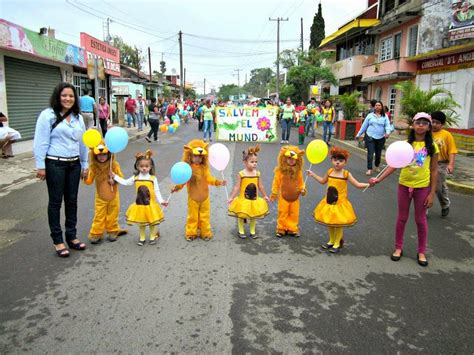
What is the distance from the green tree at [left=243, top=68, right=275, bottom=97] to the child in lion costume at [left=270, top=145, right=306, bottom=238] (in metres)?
103

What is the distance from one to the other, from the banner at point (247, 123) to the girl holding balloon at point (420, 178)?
12368mm

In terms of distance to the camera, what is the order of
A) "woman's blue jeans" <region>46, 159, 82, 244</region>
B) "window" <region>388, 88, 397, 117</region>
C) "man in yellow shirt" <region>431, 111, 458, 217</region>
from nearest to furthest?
1. "woman's blue jeans" <region>46, 159, 82, 244</region>
2. "man in yellow shirt" <region>431, 111, 458, 217</region>
3. "window" <region>388, 88, 397, 117</region>

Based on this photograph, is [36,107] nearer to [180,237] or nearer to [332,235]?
[180,237]

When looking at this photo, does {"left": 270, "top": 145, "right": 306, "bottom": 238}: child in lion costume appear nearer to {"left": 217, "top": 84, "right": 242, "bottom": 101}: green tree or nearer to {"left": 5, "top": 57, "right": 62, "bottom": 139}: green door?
{"left": 5, "top": 57, "right": 62, "bottom": 139}: green door

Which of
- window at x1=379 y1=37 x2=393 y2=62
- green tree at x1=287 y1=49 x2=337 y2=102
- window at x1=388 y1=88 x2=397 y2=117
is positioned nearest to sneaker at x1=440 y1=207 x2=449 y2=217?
window at x1=388 y1=88 x2=397 y2=117

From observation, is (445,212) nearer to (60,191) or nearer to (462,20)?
(60,191)

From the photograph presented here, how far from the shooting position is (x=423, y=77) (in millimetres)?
19906

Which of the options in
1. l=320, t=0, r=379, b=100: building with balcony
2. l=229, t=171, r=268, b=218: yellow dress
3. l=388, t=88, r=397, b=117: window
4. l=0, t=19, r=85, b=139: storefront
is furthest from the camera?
l=320, t=0, r=379, b=100: building with balcony

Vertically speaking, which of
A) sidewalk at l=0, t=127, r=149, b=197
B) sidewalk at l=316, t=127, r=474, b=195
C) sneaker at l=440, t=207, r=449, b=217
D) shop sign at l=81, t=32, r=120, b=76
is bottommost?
sneaker at l=440, t=207, r=449, b=217

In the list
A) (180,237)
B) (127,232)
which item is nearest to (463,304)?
(180,237)

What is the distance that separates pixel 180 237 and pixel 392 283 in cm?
260

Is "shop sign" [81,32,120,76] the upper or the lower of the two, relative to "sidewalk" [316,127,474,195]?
upper

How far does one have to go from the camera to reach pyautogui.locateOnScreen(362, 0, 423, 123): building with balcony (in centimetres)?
2072

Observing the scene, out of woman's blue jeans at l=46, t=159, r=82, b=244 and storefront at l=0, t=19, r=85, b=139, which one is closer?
woman's blue jeans at l=46, t=159, r=82, b=244
